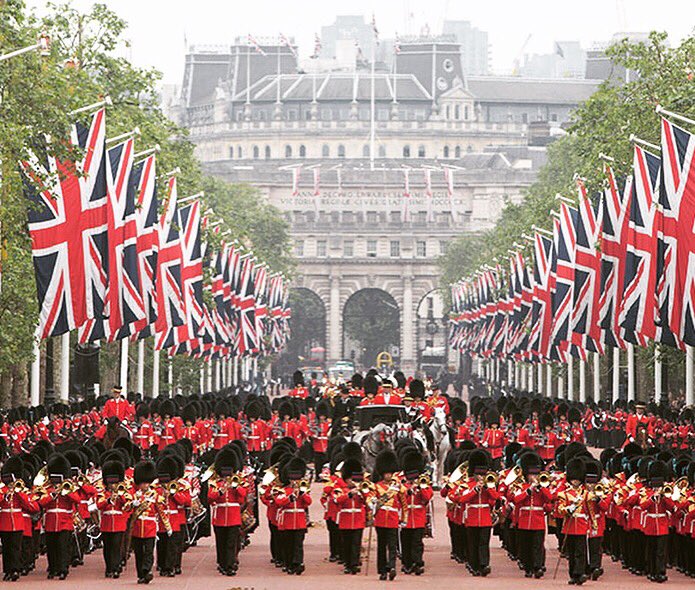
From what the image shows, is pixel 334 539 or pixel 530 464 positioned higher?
pixel 530 464

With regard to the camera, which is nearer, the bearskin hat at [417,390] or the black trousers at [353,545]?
the black trousers at [353,545]

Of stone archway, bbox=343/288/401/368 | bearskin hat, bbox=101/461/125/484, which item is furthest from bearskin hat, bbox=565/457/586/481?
stone archway, bbox=343/288/401/368

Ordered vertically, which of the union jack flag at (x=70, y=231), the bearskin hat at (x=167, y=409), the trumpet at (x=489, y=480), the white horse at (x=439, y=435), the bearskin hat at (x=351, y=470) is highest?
the union jack flag at (x=70, y=231)

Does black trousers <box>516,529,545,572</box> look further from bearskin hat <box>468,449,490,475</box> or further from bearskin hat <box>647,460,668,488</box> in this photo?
bearskin hat <box>647,460,668,488</box>

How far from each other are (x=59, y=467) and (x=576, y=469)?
6.82 m

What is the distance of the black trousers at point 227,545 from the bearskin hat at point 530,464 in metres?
3.98

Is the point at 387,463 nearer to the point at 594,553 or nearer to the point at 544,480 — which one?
the point at 544,480

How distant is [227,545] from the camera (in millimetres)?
27391

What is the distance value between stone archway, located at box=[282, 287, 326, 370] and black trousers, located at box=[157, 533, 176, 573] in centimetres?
13792

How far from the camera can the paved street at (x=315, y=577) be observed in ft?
85.0

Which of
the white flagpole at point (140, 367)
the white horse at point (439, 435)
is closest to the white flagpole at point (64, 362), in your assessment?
the white flagpole at point (140, 367)

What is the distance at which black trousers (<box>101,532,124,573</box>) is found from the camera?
2670 centimetres

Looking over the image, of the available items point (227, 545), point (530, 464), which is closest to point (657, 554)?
point (530, 464)

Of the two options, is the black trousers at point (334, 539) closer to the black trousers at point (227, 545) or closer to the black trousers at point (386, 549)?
the black trousers at point (227, 545)
